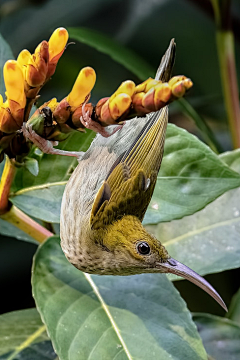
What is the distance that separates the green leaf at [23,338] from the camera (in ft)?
4.57

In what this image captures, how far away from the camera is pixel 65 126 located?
39.2 inches

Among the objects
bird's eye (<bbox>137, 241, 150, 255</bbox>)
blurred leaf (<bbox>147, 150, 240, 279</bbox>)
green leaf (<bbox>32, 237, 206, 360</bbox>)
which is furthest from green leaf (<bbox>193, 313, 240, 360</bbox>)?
bird's eye (<bbox>137, 241, 150, 255</bbox>)

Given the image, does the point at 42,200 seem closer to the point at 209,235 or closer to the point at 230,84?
the point at 209,235

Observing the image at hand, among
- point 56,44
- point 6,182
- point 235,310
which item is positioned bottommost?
Result: point 235,310

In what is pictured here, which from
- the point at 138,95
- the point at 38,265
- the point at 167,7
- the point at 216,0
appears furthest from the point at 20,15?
the point at 138,95

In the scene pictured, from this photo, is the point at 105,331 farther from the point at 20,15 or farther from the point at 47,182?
the point at 20,15

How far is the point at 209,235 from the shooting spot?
5.55 feet

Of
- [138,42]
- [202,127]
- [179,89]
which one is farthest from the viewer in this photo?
[138,42]

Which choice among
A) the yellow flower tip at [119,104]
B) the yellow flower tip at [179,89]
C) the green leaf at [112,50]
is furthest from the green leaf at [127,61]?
the yellow flower tip at [179,89]

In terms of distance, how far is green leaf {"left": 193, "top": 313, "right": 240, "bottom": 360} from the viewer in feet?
5.26

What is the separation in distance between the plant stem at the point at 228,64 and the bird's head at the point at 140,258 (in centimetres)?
91

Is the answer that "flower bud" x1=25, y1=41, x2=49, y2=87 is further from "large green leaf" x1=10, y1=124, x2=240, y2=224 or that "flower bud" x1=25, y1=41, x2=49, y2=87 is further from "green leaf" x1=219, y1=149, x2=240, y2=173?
"green leaf" x1=219, y1=149, x2=240, y2=173

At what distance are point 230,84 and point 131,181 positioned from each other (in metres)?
0.97

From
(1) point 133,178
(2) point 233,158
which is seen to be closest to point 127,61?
(2) point 233,158
